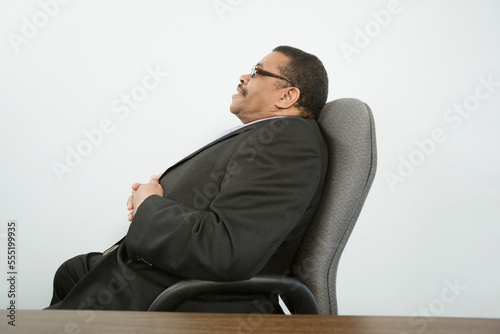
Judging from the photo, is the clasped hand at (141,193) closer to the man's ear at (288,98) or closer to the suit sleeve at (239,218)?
the suit sleeve at (239,218)

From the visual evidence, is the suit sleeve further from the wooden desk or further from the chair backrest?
the wooden desk

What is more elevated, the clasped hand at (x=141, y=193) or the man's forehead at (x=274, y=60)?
the man's forehead at (x=274, y=60)

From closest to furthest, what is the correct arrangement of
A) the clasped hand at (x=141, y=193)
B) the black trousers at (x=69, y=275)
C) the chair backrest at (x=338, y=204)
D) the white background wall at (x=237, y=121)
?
the chair backrest at (x=338, y=204), the clasped hand at (x=141, y=193), the black trousers at (x=69, y=275), the white background wall at (x=237, y=121)

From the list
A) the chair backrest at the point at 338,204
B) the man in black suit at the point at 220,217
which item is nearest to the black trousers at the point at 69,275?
the man in black suit at the point at 220,217

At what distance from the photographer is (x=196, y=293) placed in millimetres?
1043

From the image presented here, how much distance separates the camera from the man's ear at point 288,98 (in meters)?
1.58

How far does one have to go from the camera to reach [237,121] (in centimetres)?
231

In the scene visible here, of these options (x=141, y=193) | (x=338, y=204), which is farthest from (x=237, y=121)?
(x=338, y=204)

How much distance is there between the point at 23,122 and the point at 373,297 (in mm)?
1967

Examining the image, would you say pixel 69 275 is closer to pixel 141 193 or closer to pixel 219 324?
pixel 141 193

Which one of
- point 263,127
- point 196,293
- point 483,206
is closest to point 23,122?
point 263,127

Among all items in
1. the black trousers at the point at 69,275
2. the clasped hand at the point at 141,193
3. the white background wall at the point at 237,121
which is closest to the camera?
the clasped hand at the point at 141,193

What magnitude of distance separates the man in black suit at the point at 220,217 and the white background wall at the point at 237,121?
3.18 ft

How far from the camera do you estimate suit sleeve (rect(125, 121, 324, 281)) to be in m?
1.08
